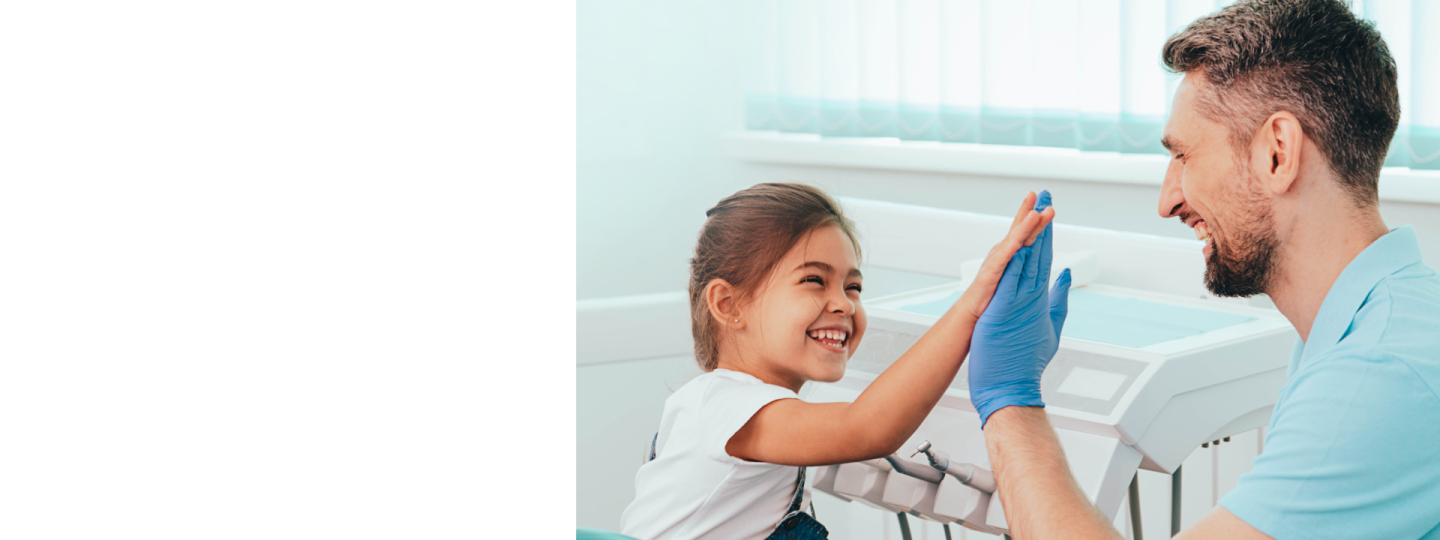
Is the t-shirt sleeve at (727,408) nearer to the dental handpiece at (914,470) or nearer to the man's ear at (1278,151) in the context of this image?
the dental handpiece at (914,470)

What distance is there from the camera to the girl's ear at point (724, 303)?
1.14 m

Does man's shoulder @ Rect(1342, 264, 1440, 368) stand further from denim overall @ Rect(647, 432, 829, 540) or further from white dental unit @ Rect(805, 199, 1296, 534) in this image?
denim overall @ Rect(647, 432, 829, 540)

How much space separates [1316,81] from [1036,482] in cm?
38

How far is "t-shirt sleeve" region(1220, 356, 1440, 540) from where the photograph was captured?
0.66 metres

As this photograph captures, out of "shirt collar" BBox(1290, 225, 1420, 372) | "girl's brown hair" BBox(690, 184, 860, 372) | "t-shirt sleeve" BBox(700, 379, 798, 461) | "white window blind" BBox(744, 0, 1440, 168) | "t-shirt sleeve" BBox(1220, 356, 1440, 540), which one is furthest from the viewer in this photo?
"white window blind" BBox(744, 0, 1440, 168)

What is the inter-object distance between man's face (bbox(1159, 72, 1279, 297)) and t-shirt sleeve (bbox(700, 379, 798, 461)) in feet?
1.34

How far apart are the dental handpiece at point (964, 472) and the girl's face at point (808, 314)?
0.14m

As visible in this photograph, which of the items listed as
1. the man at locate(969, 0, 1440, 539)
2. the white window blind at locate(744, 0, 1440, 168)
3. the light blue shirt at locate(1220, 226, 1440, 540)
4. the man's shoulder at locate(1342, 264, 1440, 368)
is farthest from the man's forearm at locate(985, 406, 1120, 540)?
the white window blind at locate(744, 0, 1440, 168)

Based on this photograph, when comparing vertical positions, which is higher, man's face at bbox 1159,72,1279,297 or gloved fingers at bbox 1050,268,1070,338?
man's face at bbox 1159,72,1279,297

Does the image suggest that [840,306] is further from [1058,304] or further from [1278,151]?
[1278,151]
